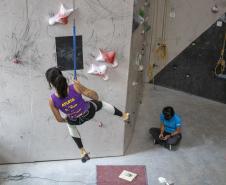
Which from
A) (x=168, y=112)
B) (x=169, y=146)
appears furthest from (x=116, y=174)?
(x=168, y=112)

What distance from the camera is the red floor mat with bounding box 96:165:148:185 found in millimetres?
4387

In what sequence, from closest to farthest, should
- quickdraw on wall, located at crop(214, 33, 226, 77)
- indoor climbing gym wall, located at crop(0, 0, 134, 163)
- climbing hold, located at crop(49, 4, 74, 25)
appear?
climbing hold, located at crop(49, 4, 74, 25), indoor climbing gym wall, located at crop(0, 0, 134, 163), quickdraw on wall, located at crop(214, 33, 226, 77)

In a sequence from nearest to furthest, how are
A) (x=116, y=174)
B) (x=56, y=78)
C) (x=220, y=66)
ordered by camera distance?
(x=56, y=78), (x=116, y=174), (x=220, y=66)

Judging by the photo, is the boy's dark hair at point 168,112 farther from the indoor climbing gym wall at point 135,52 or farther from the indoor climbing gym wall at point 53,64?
the indoor climbing gym wall at point 53,64

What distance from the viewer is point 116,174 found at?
451 cm

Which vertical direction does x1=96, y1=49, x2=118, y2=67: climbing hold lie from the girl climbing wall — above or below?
above

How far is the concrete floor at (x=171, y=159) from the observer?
447 centimetres

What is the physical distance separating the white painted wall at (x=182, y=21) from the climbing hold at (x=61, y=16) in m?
2.28

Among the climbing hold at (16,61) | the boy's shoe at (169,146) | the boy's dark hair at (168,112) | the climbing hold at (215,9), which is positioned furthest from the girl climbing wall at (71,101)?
the climbing hold at (215,9)

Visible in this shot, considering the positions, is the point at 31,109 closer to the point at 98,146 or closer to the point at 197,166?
the point at 98,146

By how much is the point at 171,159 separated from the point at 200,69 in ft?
6.02

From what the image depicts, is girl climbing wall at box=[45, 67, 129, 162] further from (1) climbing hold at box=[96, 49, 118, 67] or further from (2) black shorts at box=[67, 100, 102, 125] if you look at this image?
(1) climbing hold at box=[96, 49, 118, 67]

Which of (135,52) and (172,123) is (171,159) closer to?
(172,123)

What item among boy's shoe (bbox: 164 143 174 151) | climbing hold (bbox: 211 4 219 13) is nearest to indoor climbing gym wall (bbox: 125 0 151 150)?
boy's shoe (bbox: 164 143 174 151)
